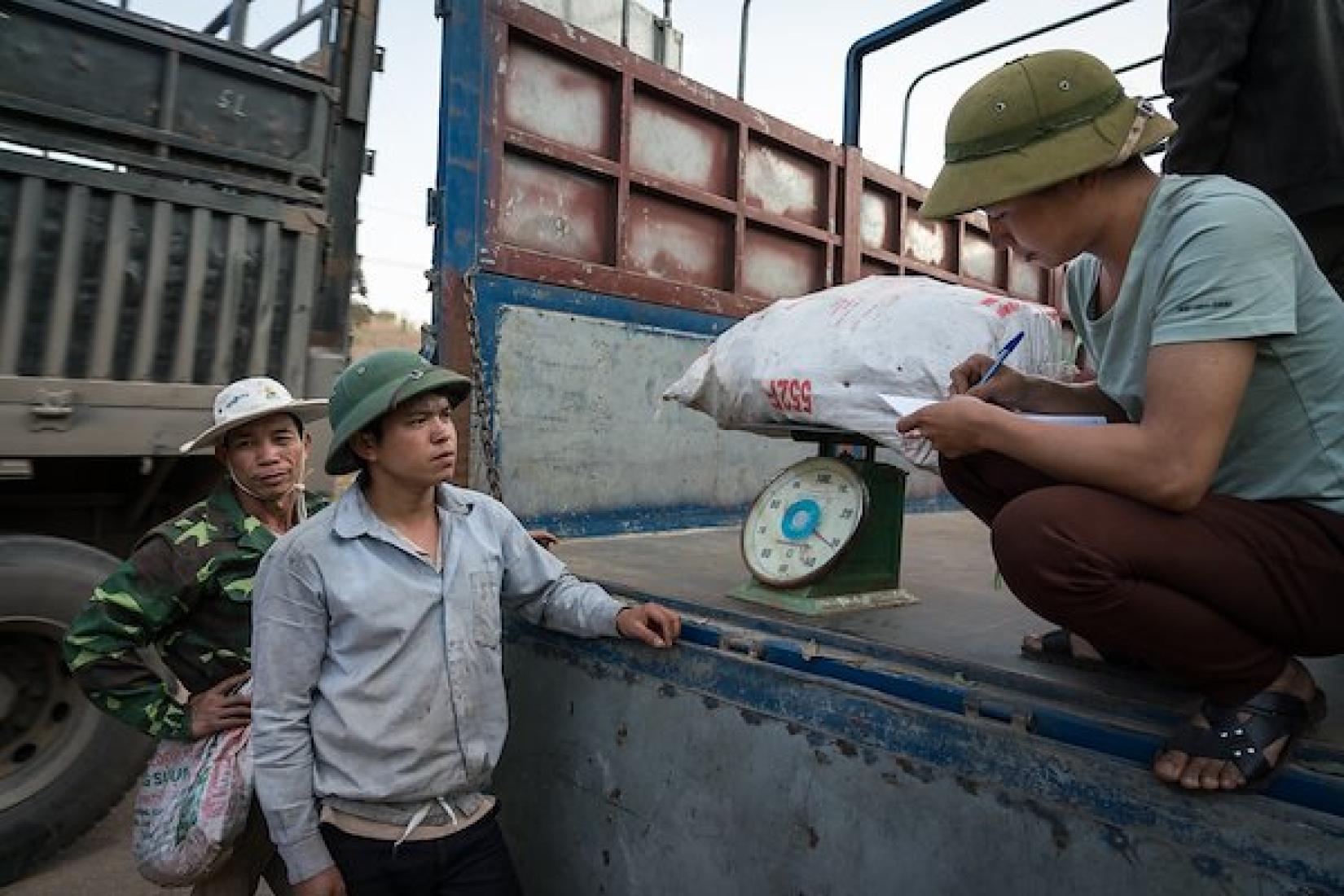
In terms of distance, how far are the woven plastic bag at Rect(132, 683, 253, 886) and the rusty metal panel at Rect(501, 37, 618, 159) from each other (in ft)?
7.01

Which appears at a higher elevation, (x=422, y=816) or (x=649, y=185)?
(x=649, y=185)

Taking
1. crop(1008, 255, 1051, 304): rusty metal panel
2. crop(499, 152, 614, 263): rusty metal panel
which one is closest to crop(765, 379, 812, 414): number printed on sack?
crop(499, 152, 614, 263): rusty metal panel

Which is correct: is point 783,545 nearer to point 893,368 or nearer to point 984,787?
point 893,368

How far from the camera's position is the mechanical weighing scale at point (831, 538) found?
6.07 ft

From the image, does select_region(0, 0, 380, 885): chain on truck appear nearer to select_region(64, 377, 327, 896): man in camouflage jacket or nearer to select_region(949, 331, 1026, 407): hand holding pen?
select_region(64, 377, 327, 896): man in camouflage jacket

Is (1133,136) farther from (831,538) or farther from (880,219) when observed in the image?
(880,219)

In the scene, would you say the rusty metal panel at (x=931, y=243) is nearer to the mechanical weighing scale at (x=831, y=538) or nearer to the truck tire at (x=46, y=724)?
the mechanical weighing scale at (x=831, y=538)

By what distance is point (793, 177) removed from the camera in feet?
13.4

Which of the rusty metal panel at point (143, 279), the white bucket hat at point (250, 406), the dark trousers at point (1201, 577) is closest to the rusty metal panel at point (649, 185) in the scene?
the rusty metal panel at point (143, 279)

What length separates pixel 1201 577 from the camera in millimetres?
1155

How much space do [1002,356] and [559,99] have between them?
2100 mm

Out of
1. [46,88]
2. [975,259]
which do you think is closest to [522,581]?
[46,88]

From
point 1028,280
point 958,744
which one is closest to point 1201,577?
point 958,744

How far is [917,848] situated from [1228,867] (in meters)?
0.44
